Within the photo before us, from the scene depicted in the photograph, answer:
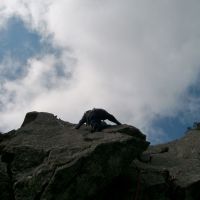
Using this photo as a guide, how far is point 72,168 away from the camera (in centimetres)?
1811

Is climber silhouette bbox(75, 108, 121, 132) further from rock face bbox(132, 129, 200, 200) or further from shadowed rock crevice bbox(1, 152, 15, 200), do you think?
shadowed rock crevice bbox(1, 152, 15, 200)

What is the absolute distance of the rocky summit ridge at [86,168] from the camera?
1812 centimetres

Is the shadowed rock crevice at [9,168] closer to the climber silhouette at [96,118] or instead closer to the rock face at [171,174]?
the climber silhouette at [96,118]

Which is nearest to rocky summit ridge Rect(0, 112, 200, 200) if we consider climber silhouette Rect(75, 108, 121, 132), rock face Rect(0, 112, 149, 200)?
rock face Rect(0, 112, 149, 200)

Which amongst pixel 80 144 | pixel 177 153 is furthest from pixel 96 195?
pixel 177 153

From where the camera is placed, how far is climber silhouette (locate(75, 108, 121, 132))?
2434cm

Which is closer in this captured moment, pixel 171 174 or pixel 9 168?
pixel 9 168

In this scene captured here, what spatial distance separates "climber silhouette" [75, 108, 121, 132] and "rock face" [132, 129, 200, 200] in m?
2.85

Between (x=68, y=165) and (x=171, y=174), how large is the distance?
19.5 ft

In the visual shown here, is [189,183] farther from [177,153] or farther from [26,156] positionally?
[26,156]

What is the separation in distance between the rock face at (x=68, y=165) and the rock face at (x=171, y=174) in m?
0.69

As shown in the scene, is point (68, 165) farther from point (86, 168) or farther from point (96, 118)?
point (96, 118)

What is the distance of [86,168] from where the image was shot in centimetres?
1842

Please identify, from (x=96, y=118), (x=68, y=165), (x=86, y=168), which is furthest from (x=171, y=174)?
(x=68, y=165)
